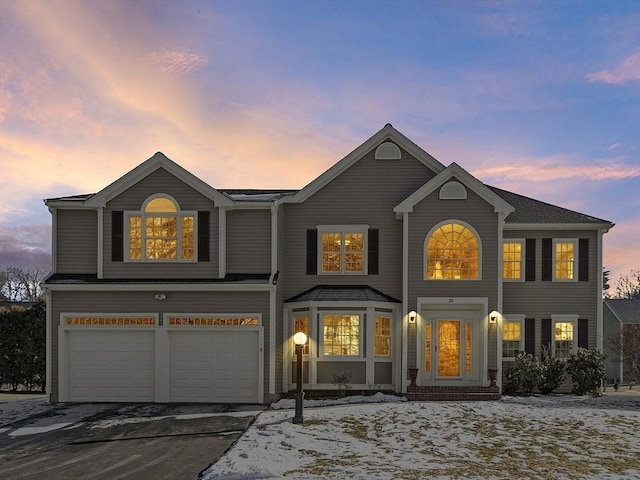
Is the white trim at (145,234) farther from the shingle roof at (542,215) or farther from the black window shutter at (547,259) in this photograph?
the black window shutter at (547,259)

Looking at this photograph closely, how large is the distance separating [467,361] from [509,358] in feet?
7.13

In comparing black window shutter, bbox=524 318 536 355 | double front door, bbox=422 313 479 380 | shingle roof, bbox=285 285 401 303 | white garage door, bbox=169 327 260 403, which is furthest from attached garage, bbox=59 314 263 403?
black window shutter, bbox=524 318 536 355

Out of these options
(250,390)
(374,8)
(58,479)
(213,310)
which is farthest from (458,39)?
(58,479)

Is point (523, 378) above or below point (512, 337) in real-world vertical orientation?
below

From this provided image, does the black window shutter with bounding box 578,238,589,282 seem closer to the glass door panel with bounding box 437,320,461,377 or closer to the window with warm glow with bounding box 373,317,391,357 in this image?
the glass door panel with bounding box 437,320,461,377

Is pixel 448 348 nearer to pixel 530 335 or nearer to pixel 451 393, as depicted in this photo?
pixel 451 393

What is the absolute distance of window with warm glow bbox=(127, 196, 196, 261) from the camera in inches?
634

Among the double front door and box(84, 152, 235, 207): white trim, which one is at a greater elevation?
box(84, 152, 235, 207): white trim

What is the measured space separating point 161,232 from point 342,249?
5.61 meters

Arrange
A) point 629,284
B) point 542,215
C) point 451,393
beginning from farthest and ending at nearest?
point 629,284, point 542,215, point 451,393

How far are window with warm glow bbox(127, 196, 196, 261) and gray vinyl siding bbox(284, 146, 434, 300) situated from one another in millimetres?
3236

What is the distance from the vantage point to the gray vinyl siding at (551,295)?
18219mm

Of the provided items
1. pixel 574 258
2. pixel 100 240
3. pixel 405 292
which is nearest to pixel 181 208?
pixel 100 240

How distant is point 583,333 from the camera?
18.2 m
